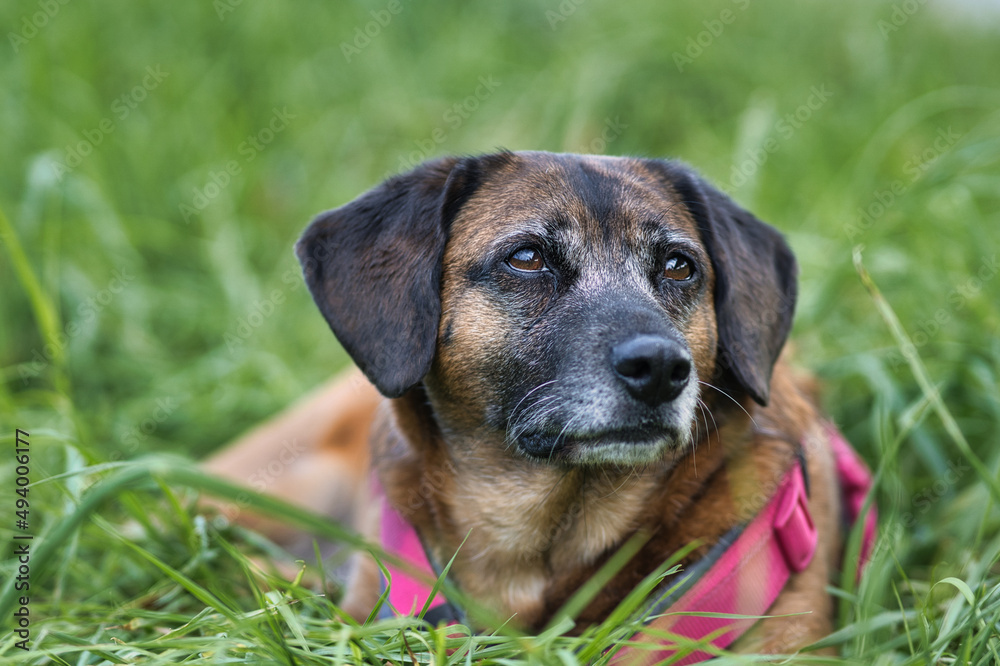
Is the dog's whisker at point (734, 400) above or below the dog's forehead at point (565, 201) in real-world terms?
below

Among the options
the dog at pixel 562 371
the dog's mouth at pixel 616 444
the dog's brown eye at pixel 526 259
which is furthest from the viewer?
the dog's brown eye at pixel 526 259

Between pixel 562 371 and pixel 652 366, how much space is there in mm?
279

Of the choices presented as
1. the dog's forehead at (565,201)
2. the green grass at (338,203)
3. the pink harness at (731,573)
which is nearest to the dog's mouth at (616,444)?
the pink harness at (731,573)

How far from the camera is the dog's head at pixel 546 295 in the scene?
238cm

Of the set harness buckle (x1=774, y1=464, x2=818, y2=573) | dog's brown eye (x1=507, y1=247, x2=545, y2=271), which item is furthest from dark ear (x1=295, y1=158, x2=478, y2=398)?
harness buckle (x1=774, y1=464, x2=818, y2=573)

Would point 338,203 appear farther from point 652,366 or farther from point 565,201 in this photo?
point 652,366

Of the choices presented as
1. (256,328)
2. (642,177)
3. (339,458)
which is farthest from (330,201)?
(642,177)

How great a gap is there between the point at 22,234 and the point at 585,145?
11.9ft

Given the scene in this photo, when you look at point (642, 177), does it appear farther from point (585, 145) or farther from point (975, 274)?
point (585, 145)

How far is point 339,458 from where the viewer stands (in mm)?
4406

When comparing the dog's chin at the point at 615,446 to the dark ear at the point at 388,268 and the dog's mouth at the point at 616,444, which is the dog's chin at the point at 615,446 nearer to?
the dog's mouth at the point at 616,444

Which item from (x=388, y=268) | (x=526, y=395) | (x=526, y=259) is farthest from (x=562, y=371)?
(x=388, y=268)

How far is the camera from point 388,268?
266cm

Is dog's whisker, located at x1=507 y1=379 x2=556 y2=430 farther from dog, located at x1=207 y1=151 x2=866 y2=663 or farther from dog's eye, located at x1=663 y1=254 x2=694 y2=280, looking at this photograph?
dog's eye, located at x1=663 y1=254 x2=694 y2=280
